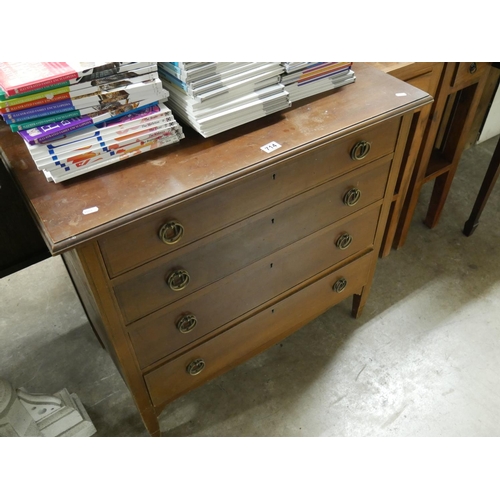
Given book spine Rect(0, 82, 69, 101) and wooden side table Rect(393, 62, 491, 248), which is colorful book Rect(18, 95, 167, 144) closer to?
book spine Rect(0, 82, 69, 101)

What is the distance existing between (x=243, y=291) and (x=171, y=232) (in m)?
0.39

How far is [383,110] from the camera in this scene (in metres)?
1.17

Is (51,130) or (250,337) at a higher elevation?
(51,130)

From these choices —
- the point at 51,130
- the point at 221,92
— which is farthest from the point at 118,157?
the point at 221,92

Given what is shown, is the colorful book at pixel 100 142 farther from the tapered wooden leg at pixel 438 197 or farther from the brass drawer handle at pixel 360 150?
the tapered wooden leg at pixel 438 197

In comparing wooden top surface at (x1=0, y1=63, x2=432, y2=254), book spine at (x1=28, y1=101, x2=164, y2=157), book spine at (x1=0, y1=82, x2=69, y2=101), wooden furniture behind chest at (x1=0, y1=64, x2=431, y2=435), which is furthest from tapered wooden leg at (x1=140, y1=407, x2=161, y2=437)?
book spine at (x1=0, y1=82, x2=69, y2=101)

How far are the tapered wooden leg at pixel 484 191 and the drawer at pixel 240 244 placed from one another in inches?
37.3

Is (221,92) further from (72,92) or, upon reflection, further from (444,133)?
(444,133)

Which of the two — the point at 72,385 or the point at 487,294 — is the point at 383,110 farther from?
the point at 72,385

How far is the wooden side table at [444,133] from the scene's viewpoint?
1711 millimetres

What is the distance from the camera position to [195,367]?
1.38 meters

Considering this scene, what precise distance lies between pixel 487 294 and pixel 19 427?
1.90 metres

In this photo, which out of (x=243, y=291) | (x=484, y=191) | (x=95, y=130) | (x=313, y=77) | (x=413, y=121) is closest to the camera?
(x=95, y=130)

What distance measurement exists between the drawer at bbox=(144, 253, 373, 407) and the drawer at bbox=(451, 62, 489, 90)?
734 millimetres
